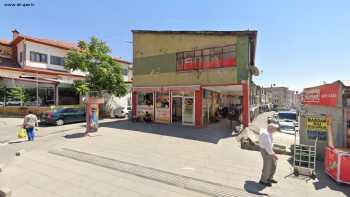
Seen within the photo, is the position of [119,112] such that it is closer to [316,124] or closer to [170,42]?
[170,42]

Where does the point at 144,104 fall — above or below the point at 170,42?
below

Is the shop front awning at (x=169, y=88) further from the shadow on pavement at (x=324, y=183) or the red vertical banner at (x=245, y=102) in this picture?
the shadow on pavement at (x=324, y=183)

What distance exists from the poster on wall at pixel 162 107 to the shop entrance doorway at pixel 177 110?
1.43 feet

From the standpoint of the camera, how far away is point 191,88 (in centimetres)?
1423

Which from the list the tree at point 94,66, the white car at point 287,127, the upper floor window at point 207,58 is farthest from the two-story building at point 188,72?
the tree at point 94,66

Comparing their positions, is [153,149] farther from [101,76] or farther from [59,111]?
[101,76]

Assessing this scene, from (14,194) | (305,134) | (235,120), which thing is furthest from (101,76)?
(305,134)

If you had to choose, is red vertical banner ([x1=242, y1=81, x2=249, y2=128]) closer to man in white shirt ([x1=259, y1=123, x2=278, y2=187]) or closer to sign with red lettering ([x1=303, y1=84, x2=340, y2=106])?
sign with red lettering ([x1=303, y1=84, x2=340, y2=106])

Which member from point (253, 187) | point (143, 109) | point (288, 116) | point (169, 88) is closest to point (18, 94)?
point (143, 109)

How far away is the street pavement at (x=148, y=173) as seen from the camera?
479 centimetres

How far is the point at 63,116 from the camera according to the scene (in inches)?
614

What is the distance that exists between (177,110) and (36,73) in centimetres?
1732

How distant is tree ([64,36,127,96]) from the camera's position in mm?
19172

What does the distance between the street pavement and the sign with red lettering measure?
247 cm
